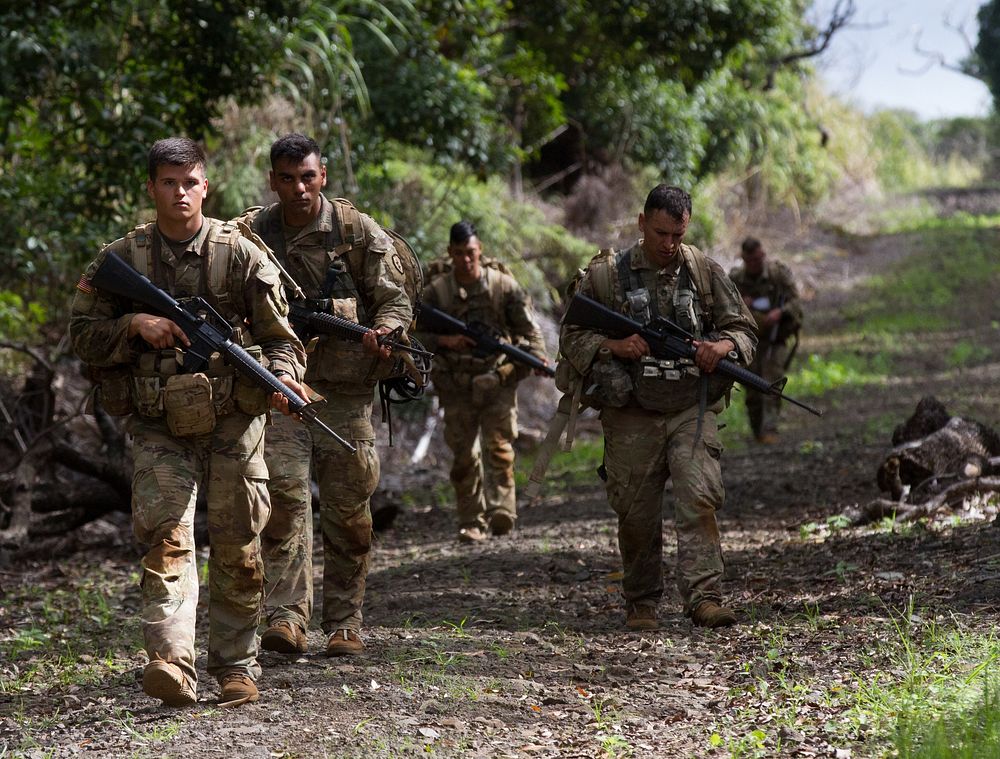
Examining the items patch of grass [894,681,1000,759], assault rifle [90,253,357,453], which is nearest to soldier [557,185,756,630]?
patch of grass [894,681,1000,759]

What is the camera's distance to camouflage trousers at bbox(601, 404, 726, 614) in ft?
18.7

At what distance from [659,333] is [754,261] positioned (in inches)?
244

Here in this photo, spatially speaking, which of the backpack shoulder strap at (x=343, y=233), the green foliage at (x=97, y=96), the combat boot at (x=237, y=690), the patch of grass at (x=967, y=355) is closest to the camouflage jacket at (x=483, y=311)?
the green foliage at (x=97, y=96)

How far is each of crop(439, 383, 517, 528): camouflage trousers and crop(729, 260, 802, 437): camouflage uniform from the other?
355 centimetres

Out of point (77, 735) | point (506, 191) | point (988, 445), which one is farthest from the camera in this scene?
point (506, 191)

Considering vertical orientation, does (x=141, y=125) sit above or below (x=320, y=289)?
above

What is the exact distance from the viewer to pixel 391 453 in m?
12.3

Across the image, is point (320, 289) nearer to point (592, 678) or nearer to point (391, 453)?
point (592, 678)

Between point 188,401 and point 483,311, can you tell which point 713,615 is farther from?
point 483,311

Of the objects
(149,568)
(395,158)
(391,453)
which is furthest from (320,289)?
(395,158)

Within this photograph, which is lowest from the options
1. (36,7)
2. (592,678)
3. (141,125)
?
(592,678)

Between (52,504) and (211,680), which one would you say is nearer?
(211,680)

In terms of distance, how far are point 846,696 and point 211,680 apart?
2424 millimetres

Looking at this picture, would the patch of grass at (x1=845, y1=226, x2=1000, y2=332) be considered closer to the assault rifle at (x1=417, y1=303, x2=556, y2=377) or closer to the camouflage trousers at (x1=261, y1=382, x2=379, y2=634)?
the assault rifle at (x1=417, y1=303, x2=556, y2=377)
